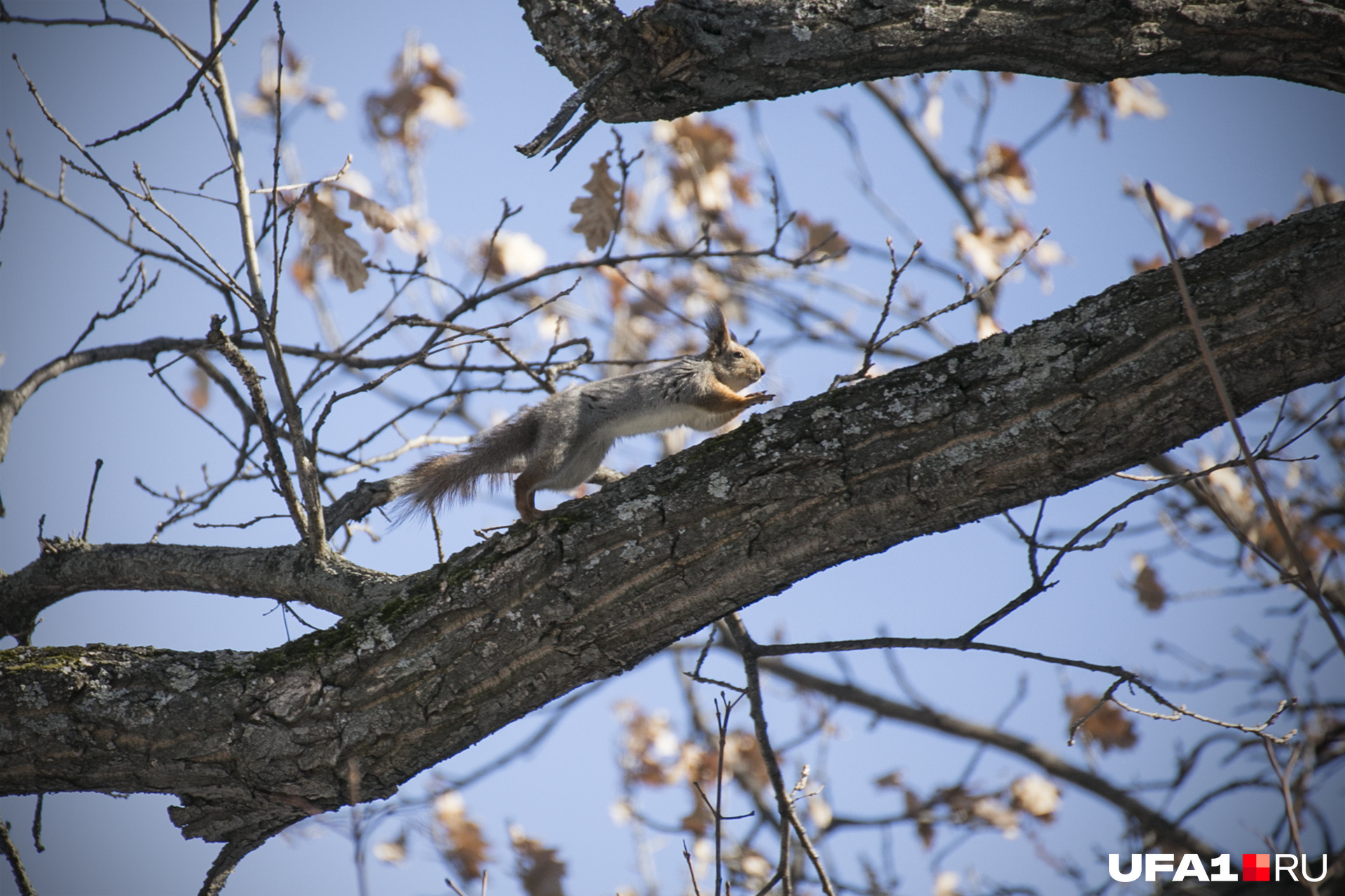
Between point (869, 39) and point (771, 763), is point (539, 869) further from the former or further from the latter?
point (869, 39)

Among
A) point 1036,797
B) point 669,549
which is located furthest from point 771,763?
point 1036,797

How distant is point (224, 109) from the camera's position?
2.74m

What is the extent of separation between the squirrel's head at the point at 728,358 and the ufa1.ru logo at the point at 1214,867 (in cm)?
254

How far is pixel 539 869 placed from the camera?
17.7 feet

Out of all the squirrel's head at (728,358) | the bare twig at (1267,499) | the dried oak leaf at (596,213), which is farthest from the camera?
the squirrel's head at (728,358)

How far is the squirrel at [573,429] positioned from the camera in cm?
319

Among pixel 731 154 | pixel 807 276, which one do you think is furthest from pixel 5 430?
pixel 731 154

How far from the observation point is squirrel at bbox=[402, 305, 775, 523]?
3193 mm

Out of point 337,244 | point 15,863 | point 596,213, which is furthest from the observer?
point 596,213

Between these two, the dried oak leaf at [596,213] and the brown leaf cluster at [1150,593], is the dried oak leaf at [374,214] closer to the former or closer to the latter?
the dried oak leaf at [596,213]

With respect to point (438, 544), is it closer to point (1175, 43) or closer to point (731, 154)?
point (1175, 43)

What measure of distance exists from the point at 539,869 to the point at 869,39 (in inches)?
201

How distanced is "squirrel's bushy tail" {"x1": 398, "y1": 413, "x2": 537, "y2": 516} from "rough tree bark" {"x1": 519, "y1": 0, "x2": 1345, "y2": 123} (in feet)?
4.17

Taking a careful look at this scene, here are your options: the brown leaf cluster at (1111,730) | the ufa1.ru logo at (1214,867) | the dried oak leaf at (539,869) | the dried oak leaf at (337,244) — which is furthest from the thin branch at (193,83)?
the brown leaf cluster at (1111,730)
